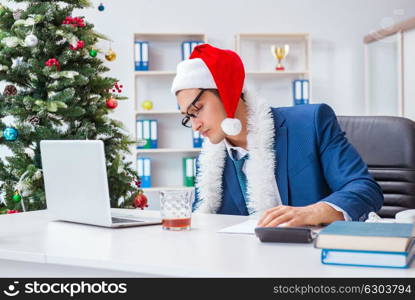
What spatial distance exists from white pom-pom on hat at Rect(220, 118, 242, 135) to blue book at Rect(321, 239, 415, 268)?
2.79ft

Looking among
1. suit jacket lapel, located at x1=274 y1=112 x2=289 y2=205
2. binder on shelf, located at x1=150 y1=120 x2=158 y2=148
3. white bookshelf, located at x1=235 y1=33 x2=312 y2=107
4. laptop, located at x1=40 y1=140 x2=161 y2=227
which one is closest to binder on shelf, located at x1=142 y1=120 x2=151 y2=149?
binder on shelf, located at x1=150 y1=120 x2=158 y2=148

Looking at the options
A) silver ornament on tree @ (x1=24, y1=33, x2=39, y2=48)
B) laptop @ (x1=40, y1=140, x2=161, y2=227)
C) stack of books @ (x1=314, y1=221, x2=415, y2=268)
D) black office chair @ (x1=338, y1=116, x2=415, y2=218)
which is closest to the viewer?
stack of books @ (x1=314, y1=221, x2=415, y2=268)

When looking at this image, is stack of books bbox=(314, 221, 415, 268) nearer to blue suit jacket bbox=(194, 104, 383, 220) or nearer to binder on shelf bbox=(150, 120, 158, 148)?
blue suit jacket bbox=(194, 104, 383, 220)

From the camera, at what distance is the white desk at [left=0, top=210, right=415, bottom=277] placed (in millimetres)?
1023

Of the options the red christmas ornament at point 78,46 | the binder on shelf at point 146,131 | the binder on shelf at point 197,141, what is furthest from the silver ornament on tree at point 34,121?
the binder on shelf at point 197,141

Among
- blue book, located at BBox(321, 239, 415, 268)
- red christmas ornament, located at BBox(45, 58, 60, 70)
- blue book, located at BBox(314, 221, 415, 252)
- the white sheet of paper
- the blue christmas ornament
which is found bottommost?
the white sheet of paper

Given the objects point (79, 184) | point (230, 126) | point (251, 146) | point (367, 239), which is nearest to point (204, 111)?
point (230, 126)

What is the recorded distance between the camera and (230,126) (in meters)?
1.86

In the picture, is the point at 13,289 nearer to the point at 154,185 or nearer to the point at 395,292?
the point at 395,292

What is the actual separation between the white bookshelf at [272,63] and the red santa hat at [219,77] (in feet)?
11.8

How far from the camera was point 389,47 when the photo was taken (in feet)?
17.2

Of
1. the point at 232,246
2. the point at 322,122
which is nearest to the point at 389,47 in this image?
the point at 322,122

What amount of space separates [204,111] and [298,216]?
58cm

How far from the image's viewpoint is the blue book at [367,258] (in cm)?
102
